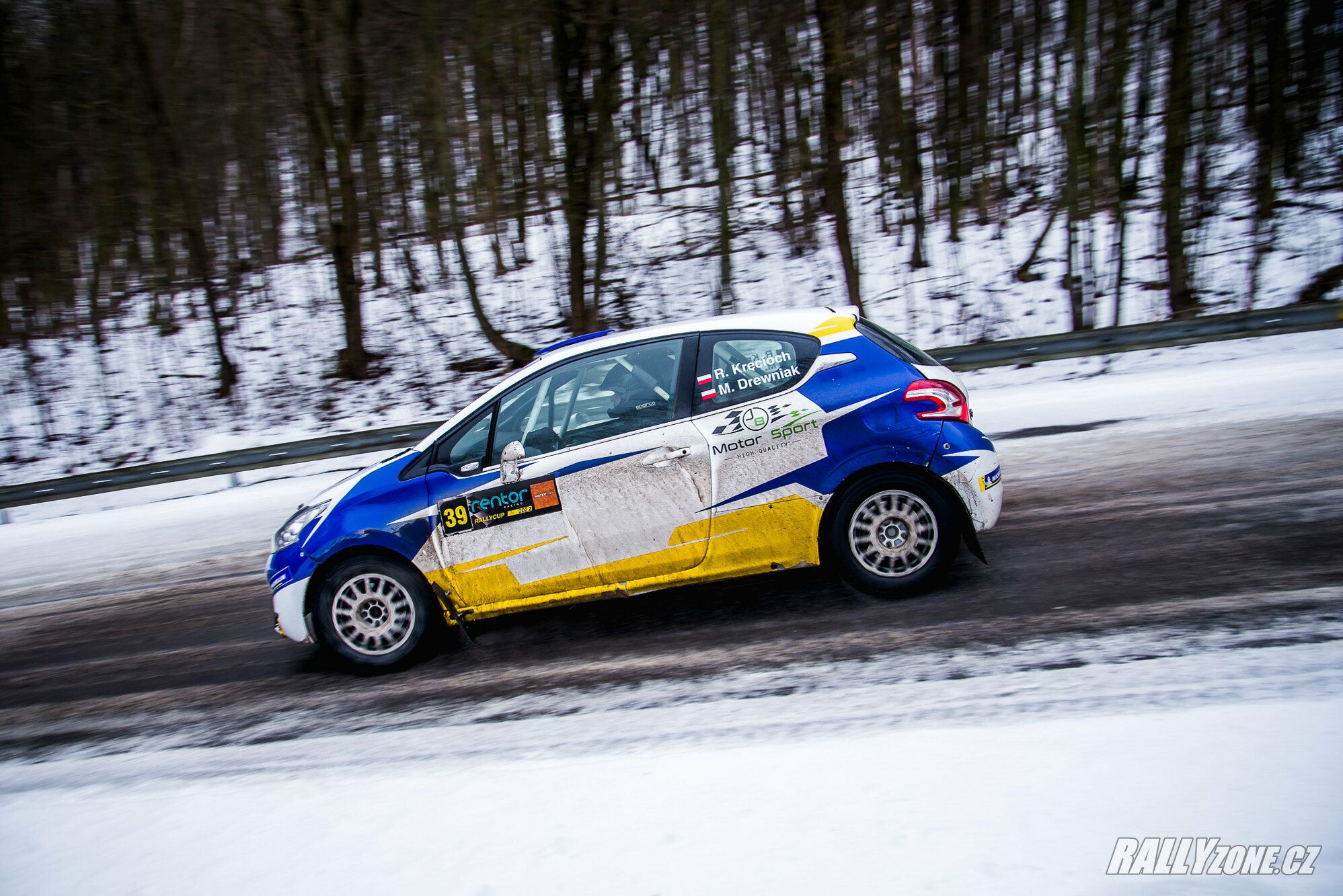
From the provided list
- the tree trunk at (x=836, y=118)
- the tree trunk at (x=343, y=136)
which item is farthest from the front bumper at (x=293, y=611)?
the tree trunk at (x=343, y=136)

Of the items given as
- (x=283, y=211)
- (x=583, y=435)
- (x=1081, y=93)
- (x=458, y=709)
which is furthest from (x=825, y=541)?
(x=283, y=211)

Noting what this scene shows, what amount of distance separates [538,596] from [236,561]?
426 cm

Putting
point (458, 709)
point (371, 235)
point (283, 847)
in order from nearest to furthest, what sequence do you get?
1. point (283, 847)
2. point (458, 709)
3. point (371, 235)

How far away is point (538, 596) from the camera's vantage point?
5.10 m

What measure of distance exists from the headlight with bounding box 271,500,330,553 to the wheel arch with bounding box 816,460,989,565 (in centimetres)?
291

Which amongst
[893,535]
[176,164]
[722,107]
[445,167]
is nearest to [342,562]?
[893,535]

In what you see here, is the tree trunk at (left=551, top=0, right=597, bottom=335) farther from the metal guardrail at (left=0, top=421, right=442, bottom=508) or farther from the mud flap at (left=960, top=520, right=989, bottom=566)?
the mud flap at (left=960, top=520, right=989, bottom=566)

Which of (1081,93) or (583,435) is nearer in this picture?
(583,435)

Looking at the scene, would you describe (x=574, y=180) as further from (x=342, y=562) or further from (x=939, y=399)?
(x=939, y=399)

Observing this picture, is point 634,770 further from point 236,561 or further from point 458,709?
point 236,561

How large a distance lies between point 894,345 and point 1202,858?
308cm

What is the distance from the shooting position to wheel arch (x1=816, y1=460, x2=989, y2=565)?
4.91 metres

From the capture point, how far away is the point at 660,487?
194 inches

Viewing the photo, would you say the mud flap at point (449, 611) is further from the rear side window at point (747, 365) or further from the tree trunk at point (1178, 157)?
the tree trunk at point (1178, 157)
